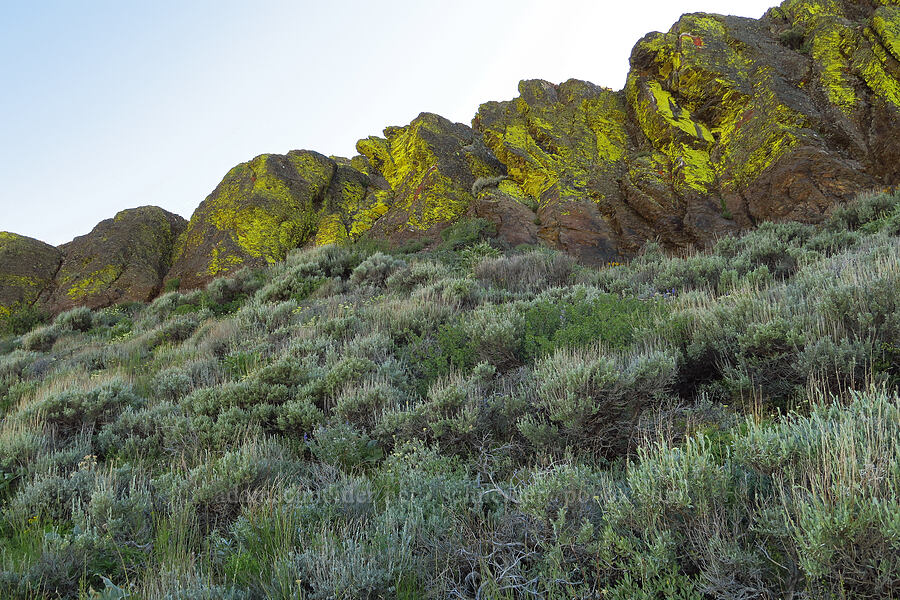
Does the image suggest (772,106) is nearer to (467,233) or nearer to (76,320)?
(467,233)

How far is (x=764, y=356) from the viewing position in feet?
10.6

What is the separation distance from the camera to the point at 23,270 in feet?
51.2

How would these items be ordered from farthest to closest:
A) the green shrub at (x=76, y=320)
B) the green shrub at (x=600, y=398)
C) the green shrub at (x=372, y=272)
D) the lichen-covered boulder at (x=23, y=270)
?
the lichen-covered boulder at (x=23, y=270)
the green shrub at (x=76, y=320)
the green shrub at (x=372, y=272)
the green shrub at (x=600, y=398)

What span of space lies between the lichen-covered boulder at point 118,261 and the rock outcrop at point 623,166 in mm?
73

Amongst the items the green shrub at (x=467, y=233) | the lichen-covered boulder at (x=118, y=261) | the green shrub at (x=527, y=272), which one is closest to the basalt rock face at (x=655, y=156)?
the green shrub at (x=467, y=233)

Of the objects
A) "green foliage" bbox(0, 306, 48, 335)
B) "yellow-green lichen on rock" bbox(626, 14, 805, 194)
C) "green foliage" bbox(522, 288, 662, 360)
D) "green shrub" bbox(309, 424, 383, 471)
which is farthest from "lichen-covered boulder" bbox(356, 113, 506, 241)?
"green foliage" bbox(0, 306, 48, 335)

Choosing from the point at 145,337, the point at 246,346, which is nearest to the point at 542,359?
the point at 246,346

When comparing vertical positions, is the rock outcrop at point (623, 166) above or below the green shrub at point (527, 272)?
above

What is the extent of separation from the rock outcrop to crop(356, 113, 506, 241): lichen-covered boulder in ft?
0.23

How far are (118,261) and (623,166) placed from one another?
17976 mm

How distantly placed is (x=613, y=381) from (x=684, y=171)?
414 inches

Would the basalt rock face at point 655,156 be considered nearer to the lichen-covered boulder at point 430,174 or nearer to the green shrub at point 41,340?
the lichen-covered boulder at point 430,174

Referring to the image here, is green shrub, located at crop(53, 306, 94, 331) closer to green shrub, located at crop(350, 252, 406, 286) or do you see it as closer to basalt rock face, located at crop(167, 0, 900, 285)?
basalt rock face, located at crop(167, 0, 900, 285)

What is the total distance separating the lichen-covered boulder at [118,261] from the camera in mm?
14758
